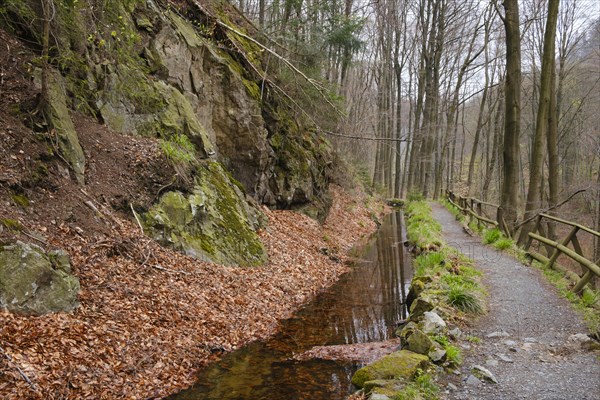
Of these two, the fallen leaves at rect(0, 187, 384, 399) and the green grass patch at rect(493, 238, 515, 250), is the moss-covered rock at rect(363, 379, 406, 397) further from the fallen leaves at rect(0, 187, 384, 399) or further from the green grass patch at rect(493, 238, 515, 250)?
the green grass patch at rect(493, 238, 515, 250)

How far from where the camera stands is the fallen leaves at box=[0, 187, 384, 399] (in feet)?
16.0

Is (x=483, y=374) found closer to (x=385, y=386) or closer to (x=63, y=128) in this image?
(x=385, y=386)

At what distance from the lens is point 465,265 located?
10445 mm

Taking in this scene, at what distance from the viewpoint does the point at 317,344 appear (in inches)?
299

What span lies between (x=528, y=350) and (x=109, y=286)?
20.2 feet

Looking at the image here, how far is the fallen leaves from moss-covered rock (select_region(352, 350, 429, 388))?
91.3 inches

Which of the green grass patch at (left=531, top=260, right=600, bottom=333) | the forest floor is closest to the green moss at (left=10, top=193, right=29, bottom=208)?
the forest floor

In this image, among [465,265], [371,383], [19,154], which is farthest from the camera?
[465,265]

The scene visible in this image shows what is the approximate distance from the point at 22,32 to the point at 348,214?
610 inches

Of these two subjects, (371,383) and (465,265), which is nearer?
(371,383)

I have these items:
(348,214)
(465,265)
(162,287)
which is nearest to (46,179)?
(162,287)

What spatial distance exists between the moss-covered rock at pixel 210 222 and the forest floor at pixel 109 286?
349mm

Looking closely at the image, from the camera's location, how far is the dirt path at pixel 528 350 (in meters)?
4.88

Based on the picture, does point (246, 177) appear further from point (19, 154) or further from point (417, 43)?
point (417, 43)
